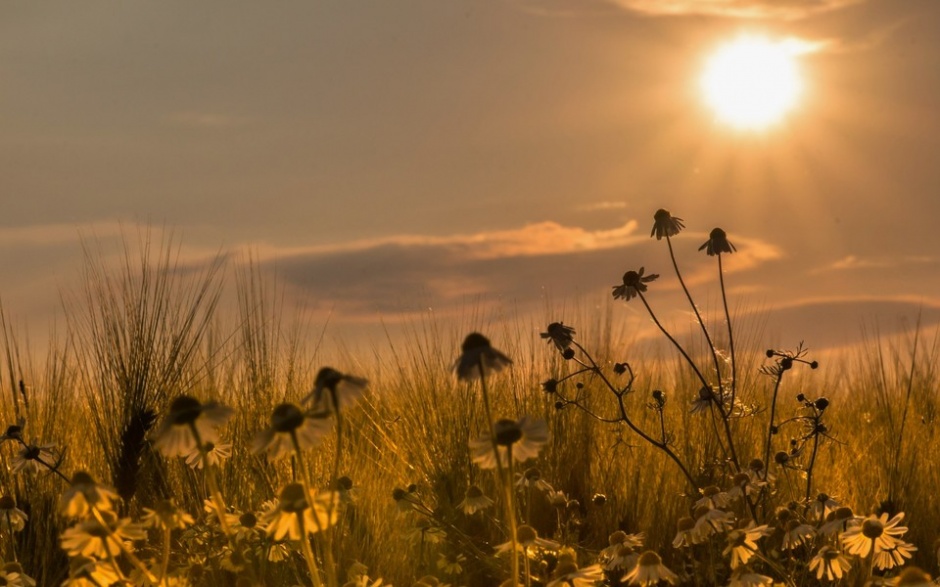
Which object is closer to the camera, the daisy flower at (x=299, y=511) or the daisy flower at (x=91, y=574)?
the daisy flower at (x=299, y=511)

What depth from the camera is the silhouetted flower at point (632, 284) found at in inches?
109

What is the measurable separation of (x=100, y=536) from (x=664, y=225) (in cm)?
190

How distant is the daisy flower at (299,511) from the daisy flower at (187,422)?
6.1 inches

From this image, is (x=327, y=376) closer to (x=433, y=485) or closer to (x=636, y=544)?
(x=636, y=544)

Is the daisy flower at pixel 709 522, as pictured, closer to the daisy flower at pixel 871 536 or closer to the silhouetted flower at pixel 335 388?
the daisy flower at pixel 871 536

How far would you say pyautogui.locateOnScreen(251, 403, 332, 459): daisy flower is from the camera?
127 centimetres

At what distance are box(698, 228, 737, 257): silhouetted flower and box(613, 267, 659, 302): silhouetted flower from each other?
253 mm

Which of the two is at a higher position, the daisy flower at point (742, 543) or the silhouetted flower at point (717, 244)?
the silhouetted flower at point (717, 244)

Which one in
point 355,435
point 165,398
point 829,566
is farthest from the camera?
point 355,435

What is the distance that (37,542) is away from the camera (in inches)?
126

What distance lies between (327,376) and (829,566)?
1427 millimetres

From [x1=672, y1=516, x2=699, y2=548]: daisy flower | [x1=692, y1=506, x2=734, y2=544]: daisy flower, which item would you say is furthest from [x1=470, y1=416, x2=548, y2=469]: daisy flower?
[x1=672, y1=516, x2=699, y2=548]: daisy flower

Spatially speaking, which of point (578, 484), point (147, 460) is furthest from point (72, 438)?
point (578, 484)

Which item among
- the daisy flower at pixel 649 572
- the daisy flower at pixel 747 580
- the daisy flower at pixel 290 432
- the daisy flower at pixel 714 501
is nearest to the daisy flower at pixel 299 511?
the daisy flower at pixel 290 432
